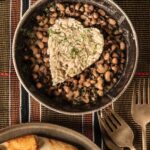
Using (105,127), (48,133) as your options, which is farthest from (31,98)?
(105,127)

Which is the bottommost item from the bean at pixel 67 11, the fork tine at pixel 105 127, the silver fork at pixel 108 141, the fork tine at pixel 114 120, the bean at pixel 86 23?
the silver fork at pixel 108 141

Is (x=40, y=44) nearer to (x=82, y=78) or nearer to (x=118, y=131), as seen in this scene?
(x=82, y=78)

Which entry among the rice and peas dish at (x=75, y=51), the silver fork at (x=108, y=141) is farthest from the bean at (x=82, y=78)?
the silver fork at (x=108, y=141)

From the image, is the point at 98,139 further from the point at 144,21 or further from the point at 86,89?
the point at 144,21

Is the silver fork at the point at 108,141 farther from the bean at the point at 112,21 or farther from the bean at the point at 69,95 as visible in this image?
the bean at the point at 112,21

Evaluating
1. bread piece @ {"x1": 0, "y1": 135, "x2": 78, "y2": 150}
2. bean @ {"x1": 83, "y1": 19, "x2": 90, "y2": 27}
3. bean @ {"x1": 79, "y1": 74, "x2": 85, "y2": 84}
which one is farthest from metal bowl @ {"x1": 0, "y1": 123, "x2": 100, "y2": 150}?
bean @ {"x1": 83, "y1": 19, "x2": 90, "y2": 27}

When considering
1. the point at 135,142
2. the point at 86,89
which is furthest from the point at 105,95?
the point at 135,142
